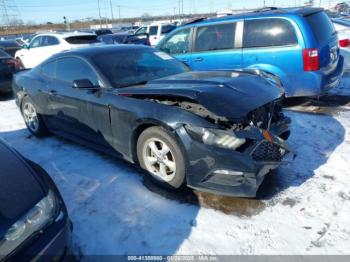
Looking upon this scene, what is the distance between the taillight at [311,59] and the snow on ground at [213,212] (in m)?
1.63

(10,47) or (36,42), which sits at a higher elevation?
(36,42)

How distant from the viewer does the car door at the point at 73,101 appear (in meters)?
4.02

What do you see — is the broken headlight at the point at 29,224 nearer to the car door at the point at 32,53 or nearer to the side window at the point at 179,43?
the side window at the point at 179,43

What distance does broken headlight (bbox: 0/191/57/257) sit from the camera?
1.80 meters

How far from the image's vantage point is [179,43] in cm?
720

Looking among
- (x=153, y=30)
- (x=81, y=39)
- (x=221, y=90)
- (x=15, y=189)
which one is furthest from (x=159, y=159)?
(x=153, y=30)

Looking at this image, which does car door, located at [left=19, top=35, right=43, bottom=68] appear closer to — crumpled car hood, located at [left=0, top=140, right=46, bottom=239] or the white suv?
the white suv

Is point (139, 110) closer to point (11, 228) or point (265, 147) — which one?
point (265, 147)

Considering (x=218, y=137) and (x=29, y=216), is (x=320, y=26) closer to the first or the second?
(x=218, y=137)

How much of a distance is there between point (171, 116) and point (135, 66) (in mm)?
1358

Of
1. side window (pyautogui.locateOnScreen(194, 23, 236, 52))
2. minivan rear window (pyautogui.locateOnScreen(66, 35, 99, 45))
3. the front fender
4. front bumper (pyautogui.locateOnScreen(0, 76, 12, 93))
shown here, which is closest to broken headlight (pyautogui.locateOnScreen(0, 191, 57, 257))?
the front fender

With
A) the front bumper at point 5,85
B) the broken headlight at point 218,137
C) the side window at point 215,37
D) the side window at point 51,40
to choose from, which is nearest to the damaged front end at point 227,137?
the broken headlight at point 218,137

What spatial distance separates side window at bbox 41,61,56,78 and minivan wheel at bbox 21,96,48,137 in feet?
2.02

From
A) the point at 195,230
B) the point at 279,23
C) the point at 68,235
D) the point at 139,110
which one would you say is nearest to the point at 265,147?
the point at 195,230
